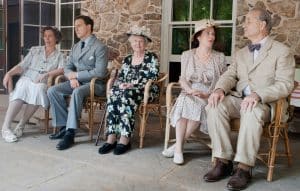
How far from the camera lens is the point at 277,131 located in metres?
2.64

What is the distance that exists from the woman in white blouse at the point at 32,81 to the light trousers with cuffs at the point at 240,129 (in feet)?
5.91

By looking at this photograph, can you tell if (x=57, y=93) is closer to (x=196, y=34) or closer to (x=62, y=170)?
(x=62, y=170)

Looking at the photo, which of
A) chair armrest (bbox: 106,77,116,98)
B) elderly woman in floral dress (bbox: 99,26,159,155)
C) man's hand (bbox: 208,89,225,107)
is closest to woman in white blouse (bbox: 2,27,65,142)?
chair armrest (bbox: 106,77,116,98)

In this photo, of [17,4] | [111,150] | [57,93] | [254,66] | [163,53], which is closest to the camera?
[254,66]

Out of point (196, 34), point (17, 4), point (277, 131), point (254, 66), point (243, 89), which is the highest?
point (17, 4)

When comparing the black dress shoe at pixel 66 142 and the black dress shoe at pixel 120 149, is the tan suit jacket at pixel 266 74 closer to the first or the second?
the black dress shoe at pixel 120 149

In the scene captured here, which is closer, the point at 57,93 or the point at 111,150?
the point at 111,150

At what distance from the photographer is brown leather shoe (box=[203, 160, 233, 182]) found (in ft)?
8.69

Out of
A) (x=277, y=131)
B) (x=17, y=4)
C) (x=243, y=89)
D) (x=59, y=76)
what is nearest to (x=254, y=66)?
(x=243, y=89)

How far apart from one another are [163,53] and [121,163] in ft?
10.1

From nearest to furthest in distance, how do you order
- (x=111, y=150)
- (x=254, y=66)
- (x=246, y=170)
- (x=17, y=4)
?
(x=246, y=170) → (x=254, y=66) → (x=111, y=150) → (x=17, y=4)

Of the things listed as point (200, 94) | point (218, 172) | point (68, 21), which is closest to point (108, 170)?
point (218, 172)

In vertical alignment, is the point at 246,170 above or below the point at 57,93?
below

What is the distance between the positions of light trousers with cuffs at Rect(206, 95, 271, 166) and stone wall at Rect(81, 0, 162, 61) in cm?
305
